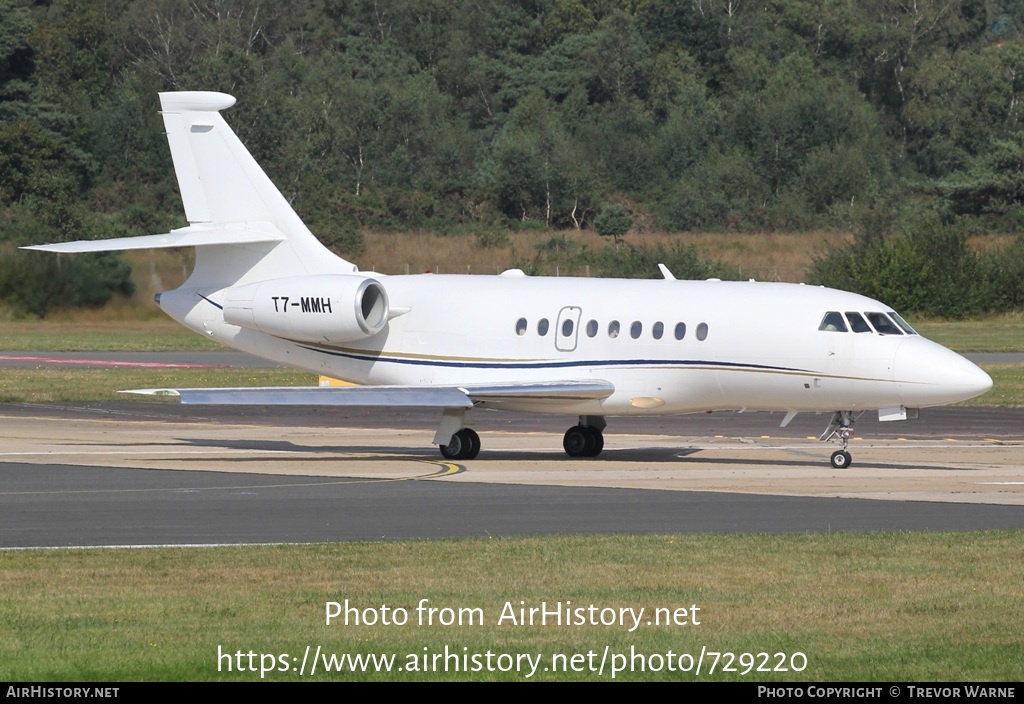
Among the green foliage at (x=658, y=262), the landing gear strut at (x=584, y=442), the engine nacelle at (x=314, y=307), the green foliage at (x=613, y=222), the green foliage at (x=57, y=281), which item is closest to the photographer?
the engine nacelle at (x=314, y=307)

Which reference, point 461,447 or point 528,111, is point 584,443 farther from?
point 528,111

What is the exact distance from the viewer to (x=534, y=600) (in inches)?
514

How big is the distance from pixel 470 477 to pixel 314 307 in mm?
4920

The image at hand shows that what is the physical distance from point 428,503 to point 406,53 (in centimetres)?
9438

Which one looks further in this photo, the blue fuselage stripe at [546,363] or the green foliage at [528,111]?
the green foliage at [528,111]

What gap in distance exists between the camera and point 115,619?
1239 cm

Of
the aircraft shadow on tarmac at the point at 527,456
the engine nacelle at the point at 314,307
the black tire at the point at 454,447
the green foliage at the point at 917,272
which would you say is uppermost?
the engine nacelle at the point at 314,307

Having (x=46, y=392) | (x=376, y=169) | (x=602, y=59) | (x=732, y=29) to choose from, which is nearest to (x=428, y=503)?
(x=46, y=392)

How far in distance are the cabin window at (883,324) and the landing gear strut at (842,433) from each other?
133cm

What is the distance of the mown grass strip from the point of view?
11023mm

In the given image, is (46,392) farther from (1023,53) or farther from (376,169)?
(1023,53)

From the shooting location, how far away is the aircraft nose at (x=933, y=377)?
76.6ft

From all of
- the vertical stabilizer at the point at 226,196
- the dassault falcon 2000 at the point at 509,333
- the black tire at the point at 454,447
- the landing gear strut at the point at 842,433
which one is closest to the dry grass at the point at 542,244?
the vertical stabilizer at the point at 226,196

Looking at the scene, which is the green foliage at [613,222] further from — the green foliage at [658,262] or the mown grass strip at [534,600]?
the mown grass strip at [534,600]
